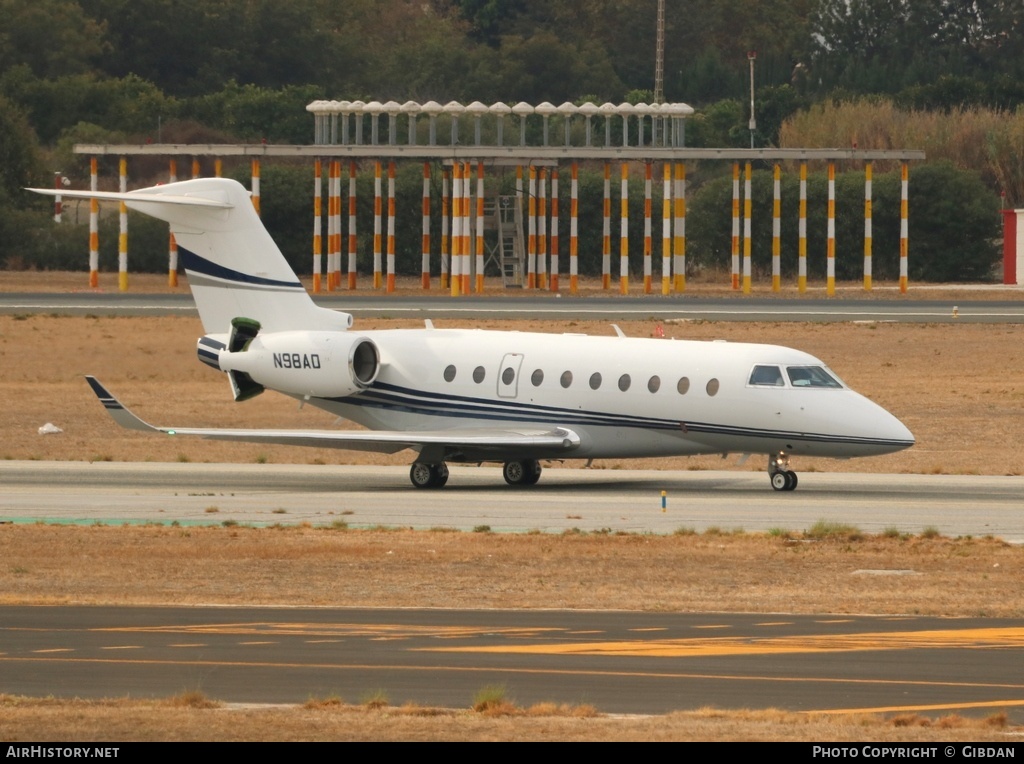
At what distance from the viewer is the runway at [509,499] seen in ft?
90.2

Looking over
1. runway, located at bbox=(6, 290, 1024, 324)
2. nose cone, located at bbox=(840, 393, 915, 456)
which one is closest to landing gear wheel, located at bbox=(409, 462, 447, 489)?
nose cone, located at bbox=(840, 393, 915, 456)

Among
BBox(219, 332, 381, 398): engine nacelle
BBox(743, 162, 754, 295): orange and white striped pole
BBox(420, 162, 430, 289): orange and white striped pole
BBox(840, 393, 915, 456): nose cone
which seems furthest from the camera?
BBox(420, 162, 430, 289): orange and white striped pole

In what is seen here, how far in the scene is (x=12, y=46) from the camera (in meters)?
112

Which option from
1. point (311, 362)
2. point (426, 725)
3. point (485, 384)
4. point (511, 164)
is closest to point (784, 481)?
point (485, 384)

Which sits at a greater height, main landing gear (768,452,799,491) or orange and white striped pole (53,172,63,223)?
orange and white striped pole (53,172,63,223)

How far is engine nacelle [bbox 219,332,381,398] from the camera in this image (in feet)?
111

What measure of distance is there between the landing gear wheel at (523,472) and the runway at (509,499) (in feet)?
0.99

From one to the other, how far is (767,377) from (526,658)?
605 inches

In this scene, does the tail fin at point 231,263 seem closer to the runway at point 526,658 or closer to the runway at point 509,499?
the runway at point 509,499

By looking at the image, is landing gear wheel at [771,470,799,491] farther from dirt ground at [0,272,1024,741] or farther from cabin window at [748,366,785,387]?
dirt ground at [0,272,1024,741]

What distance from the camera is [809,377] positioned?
31.2 metres

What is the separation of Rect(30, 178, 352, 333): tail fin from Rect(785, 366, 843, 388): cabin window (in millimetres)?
8785

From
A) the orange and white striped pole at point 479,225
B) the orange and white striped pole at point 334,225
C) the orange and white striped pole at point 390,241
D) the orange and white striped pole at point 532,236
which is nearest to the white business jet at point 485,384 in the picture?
the orange and white striped pole at point 479,225

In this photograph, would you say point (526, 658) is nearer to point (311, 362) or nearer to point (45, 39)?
point (311, 362)
